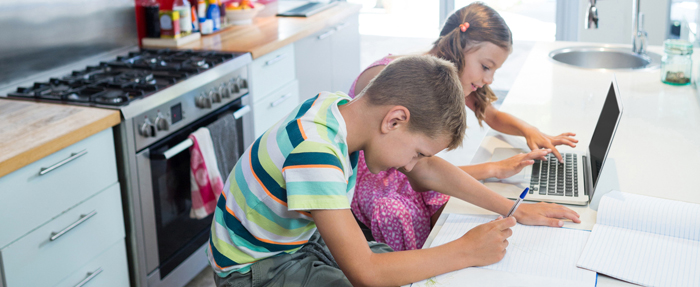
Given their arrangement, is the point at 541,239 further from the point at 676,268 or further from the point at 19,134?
the point at 19,134

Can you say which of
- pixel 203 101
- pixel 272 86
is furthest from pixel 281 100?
pixel 203 101

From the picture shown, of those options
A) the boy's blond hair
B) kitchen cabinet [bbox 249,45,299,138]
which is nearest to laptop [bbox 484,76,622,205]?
the boy's blond hair

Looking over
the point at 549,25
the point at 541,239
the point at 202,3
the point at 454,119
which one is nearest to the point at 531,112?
the point at 541,239

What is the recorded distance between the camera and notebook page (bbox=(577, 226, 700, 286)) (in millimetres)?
993

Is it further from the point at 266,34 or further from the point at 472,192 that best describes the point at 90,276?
the point at 266,34

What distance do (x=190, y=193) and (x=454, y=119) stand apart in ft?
4.71

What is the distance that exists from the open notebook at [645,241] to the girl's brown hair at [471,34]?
1.86 feet

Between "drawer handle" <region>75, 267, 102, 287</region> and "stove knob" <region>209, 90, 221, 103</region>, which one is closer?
"drawer handle" <region>75, 267, 102, 287</region>

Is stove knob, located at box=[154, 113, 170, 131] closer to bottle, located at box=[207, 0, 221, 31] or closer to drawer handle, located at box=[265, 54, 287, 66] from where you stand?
drawer handle, located at box=[265, 54, 287, 66]

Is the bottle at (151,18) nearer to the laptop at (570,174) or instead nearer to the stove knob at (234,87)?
the stove knob at (234,87)

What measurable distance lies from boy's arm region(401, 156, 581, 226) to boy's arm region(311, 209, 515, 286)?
0.20 metres

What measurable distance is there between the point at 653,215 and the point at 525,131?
545mm

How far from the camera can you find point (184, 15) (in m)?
2.73

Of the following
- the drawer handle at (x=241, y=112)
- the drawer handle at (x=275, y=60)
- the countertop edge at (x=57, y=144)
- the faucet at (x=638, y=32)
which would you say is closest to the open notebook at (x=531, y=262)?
the countertop edge at (x=57, y=144)
